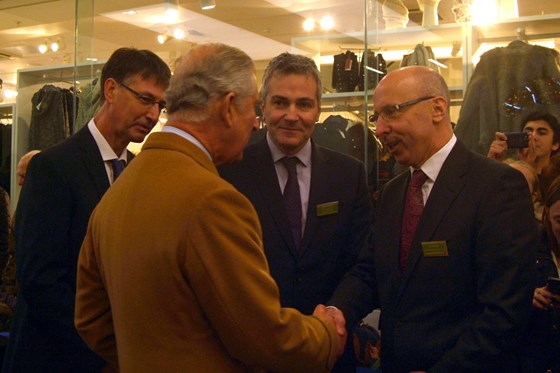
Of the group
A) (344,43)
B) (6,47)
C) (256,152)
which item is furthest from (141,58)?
(6,47)

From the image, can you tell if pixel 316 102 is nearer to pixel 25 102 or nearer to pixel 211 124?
pixel 211 124

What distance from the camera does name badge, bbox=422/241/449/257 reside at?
2.03m

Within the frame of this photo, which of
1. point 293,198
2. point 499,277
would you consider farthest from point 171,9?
point 499,277

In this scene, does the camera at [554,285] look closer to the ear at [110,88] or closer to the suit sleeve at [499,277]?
the suit sleeve at [499,277]

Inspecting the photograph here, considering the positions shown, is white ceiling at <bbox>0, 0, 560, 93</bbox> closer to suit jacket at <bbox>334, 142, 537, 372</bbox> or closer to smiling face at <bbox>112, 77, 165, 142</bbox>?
smiling face at <bbox>112, 77, 165, 142</bbox>

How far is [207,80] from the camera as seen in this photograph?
61.7 inches

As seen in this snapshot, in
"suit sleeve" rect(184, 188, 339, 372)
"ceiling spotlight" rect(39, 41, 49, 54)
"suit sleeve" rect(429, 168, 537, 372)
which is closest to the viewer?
"suit sleeve" rect(184, 188, 339, 372)

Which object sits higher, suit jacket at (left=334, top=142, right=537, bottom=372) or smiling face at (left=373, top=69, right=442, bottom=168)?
smiling face at (left=373, top=69, right=442, bottom=168)

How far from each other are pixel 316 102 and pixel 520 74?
2.08m

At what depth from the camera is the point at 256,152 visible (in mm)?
2549

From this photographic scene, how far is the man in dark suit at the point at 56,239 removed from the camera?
2.10 m

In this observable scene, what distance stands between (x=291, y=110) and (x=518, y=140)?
1.64 m

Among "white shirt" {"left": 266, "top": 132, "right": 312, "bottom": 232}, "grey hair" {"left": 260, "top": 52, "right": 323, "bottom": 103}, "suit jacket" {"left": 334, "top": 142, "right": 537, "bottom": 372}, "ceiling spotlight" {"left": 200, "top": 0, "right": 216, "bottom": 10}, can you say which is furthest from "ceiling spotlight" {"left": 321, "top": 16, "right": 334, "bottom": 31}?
"suit jacket" {"left": 334, "top": 142, "right": 537, "bottom": 372}

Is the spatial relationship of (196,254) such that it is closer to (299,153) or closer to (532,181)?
(299,153)
